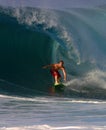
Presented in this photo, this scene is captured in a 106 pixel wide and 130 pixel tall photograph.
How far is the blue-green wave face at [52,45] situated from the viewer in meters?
9.16

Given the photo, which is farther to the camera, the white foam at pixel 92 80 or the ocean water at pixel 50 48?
the white foam at pixel 92 80

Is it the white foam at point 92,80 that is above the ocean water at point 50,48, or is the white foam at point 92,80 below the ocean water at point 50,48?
below

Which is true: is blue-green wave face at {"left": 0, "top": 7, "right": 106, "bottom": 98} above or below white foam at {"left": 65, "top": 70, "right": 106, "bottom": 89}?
above

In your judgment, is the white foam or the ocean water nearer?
the ocean water

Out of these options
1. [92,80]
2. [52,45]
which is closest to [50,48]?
[52,45]

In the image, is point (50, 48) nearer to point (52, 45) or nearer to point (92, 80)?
point (52, 45)

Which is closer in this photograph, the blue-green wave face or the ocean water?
the ocean water

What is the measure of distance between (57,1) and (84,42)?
7.13 feet

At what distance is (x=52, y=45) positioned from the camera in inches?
410

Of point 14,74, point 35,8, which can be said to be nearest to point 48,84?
point 14,74

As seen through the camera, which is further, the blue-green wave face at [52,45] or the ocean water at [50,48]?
the blue-green wave face at [52,45]

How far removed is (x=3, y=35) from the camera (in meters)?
9.87

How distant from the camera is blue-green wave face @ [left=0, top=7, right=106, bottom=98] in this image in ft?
30.0

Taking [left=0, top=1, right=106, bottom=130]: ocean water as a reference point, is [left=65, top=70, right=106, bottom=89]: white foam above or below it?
below
